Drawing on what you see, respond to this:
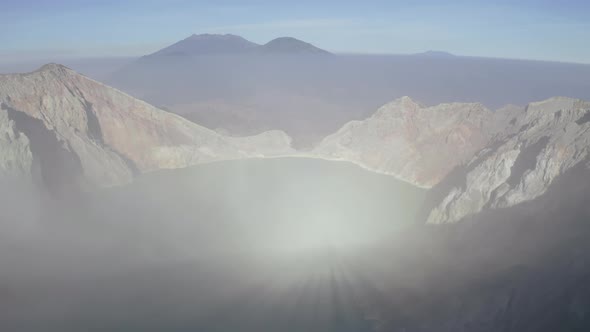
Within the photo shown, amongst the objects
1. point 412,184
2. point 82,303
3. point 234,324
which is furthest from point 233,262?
point 412,184

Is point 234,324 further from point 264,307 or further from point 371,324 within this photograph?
point 371,324

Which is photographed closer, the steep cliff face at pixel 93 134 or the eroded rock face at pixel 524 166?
the eroded rock face at pixel 524 166

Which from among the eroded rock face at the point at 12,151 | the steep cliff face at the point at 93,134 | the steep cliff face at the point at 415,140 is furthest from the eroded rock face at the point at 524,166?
the eroded rock face at the point at 12,151

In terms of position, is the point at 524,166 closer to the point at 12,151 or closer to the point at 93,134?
the point at 12,151

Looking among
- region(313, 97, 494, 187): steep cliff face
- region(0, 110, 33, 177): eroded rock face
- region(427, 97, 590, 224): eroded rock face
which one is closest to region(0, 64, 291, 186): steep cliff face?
region(0, 110, 33, 177): eroded rock face

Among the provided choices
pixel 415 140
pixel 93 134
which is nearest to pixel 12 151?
pixel 93 134

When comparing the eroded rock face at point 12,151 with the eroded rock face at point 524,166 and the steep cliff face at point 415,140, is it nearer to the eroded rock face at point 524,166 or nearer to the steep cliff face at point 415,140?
the eroded rock face at point 524,166
